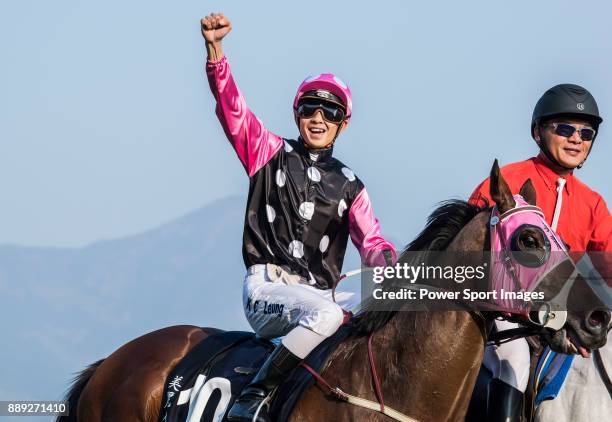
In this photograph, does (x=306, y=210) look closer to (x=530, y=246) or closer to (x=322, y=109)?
(x=322, y=109)

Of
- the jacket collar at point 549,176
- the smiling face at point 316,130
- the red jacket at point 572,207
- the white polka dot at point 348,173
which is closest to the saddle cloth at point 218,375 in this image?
the white polka dot at point 348,173

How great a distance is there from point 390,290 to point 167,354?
7.11 ft

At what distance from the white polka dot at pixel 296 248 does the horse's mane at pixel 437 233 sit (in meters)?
1.02

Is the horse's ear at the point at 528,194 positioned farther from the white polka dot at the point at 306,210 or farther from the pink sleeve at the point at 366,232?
the white polka dot at the point at 306,210

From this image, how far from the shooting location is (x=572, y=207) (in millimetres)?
8336

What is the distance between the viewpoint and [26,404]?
854 centimetres

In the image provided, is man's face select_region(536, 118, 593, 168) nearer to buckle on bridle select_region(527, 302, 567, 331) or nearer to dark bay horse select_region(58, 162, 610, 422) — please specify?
dark bay horse select_region(58, 162, 610, 422)

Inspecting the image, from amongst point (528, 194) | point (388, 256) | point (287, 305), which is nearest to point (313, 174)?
point (388, 256)

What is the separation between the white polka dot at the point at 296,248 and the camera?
7.59 meters

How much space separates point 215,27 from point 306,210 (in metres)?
1.40

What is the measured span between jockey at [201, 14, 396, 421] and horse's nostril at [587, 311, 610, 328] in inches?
60.0

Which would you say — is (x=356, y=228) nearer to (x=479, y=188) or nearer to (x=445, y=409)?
(x=479, y=188)

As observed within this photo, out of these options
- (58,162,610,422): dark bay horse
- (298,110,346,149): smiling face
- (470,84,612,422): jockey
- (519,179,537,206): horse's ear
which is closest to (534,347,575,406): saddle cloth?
(470,84,612,422): jockey

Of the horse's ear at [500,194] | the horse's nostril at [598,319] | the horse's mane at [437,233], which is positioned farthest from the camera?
the horse's mane at [437,233]
